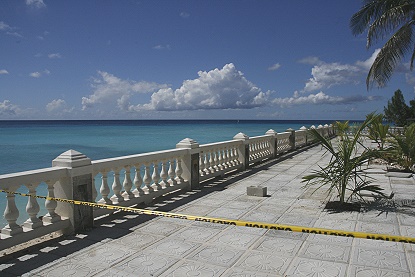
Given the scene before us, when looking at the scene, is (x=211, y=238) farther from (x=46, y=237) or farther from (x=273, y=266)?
(x=46, y=237)

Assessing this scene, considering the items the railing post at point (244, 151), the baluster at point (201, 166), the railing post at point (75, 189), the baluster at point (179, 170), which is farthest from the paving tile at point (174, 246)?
the railing post at point (244, 151)

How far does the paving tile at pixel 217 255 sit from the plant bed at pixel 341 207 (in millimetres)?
2943

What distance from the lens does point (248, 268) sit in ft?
13.3

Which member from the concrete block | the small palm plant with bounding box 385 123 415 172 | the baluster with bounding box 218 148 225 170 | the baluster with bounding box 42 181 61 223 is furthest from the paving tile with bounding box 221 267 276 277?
the small palm plant with bounding box 385 123 415 172

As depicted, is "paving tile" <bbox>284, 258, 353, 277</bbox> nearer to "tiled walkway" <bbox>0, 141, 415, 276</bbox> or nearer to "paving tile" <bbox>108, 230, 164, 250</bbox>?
"tiled walkway" <bbox>0, 141, 415, 276</bbox>

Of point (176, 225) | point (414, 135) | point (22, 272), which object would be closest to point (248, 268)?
point (176, 225)

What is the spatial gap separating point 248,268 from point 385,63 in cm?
1202

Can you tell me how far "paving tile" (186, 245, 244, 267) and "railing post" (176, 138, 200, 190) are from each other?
3928 mm

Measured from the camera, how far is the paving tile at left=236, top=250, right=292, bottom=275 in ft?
13.2

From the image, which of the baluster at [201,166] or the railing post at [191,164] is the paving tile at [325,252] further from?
the baluster at [201,166]

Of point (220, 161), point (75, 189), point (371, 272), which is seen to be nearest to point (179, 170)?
point (220, 161)

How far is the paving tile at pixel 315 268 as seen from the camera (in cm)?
389

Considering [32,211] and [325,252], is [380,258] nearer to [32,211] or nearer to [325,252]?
[325,252]

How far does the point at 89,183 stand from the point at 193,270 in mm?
2475
